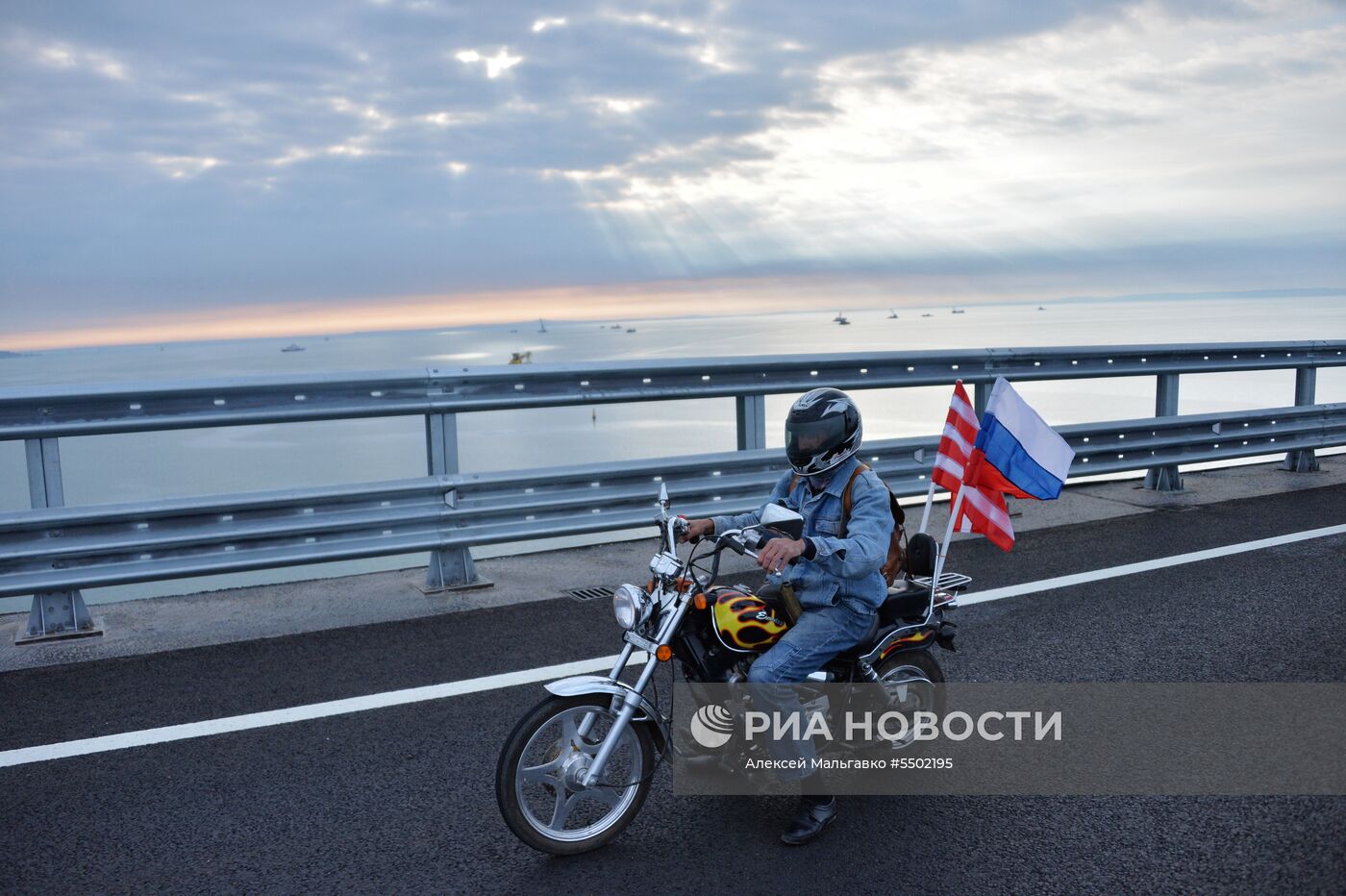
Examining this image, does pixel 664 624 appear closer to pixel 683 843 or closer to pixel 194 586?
pixel 683 843

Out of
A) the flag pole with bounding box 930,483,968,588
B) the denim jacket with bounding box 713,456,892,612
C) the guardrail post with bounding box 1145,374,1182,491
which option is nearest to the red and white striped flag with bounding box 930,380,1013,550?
the flag pole with bounding box 930,483,968,588

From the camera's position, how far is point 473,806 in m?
4.03

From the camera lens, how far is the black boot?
374 cm

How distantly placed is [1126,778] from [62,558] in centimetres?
535

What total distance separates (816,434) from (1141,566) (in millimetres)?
4644

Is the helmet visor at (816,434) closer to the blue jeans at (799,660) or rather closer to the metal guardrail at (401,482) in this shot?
the blue jeans at (799,660)

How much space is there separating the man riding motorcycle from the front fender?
1.17 feet

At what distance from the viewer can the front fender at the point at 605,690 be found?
3473 mm

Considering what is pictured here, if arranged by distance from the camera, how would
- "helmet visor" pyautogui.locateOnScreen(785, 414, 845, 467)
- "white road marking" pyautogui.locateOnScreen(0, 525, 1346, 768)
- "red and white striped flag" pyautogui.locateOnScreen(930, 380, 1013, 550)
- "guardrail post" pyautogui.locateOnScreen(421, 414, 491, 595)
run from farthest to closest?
1. "guardrail post" pyautogui.locateOnScreen(421, 414, 491, 595)
2. "red and white striped flag" pyautogui.locateOnScreen(930, 380, 1013, 550)
3. "white road marking" pyautogui.locateOnScreen(0, 525, 1346, 768)
4. "helmet visor" pyautogui.locateOnScreen(785, 414, 845, 467)

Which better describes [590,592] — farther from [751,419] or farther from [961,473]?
[961,473]

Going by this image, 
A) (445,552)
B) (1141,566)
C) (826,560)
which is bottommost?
(1141,566)

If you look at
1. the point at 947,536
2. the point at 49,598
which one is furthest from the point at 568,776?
the point at 49,598

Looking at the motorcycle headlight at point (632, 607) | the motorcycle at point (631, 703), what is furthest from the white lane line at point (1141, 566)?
the motorcycle headlight at point (632, 607)

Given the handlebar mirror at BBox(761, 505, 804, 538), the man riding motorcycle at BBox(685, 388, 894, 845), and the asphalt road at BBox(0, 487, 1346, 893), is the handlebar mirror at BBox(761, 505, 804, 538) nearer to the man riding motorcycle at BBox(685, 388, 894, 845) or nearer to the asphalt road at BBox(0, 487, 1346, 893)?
the man riding motorcycle at BBox(685, 388, 894, 845)
